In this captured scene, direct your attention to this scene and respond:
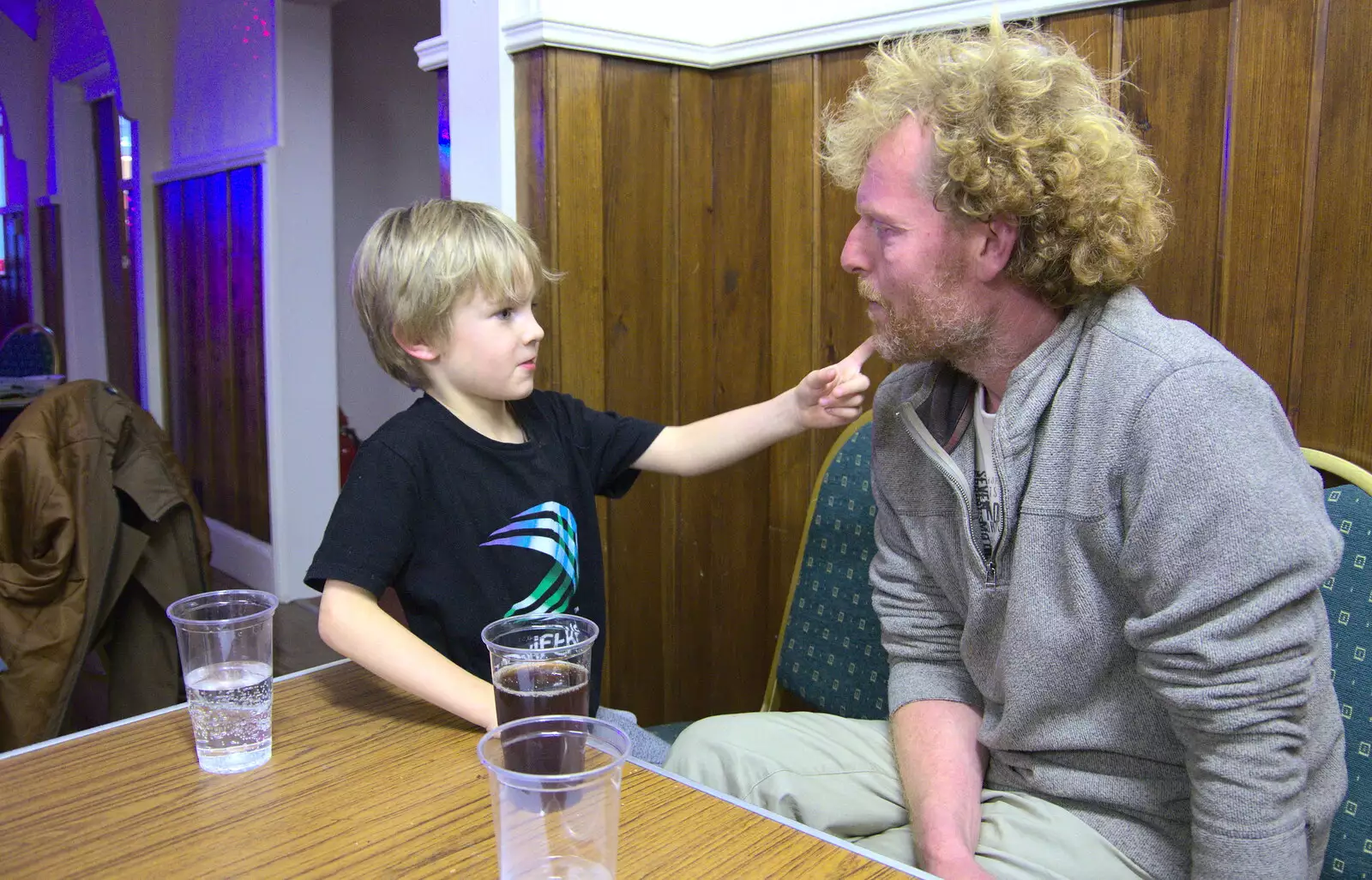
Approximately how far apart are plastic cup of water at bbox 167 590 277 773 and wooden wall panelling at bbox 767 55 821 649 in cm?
119

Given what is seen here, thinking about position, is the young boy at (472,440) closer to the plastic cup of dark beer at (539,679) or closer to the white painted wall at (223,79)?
the plastic cup of dark beer at (539,679)

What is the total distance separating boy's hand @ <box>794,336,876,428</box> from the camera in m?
1.38

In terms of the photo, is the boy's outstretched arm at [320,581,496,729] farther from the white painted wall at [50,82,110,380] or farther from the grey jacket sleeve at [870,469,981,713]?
the white painted wall at [50,82,110,380]

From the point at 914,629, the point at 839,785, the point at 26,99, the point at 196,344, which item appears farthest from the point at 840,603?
the point at 26,99

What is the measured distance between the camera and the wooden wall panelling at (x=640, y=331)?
2033mm

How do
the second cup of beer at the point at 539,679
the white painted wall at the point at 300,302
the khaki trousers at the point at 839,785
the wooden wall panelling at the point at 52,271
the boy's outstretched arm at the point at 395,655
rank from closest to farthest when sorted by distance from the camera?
the second cup of beer at the point at 539,679 → the boy's outstretched arm at the point at 395,655 → the khaki trousers at the point at 839,785 → the white painted wall at the point at 300,302 → the wooden wall panelling at the point at 52,271

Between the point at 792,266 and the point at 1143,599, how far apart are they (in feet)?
3.50

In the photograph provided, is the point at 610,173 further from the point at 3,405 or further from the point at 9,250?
the point at 9,250

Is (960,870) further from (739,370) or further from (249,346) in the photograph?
(249,346)

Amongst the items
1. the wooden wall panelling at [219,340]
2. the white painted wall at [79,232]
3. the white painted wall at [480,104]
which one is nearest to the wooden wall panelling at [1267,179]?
the white painted wall at [480,104]

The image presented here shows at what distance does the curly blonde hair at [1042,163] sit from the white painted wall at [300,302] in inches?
149

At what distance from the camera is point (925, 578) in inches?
55.2

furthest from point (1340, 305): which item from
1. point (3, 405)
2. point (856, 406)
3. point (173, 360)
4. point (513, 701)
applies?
point (173, 360)

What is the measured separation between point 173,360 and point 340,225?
3.87ft
